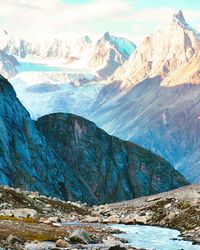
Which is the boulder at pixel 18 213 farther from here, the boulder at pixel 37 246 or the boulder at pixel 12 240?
the boulder at pixel 37 246

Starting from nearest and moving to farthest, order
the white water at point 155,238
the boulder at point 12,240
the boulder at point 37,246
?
1. the boulder at point 37,246
2. the boulder at point 12,240
3. the white water at point 155,238

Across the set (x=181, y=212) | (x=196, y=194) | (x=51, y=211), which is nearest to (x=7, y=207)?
(x=51, y=211)

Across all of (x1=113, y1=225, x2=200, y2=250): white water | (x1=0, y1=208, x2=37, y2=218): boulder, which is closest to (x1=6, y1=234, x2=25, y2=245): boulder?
(x1=113, y1=225, x2=200, y2=250): white water

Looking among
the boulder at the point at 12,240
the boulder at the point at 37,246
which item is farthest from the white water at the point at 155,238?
the boulder at the point at 12,240

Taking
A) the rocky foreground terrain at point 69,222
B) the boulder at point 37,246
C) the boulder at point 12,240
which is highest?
the rocky foreground terrain at point 69,222

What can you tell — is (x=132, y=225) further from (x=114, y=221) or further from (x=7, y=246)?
(x=7, y=246)

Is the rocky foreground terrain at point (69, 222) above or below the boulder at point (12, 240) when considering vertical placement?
above
